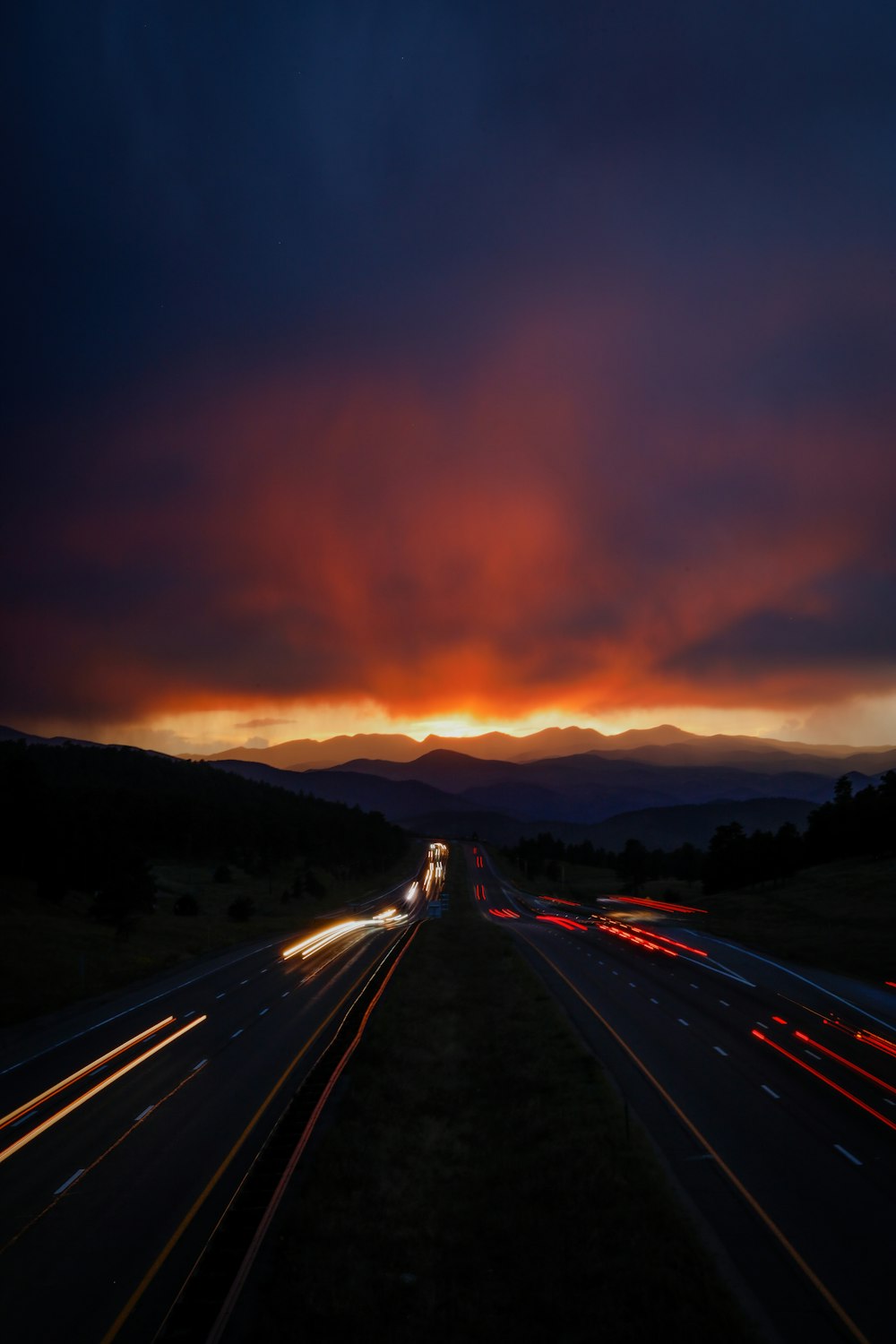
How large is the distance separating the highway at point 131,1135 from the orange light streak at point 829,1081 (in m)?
16.3

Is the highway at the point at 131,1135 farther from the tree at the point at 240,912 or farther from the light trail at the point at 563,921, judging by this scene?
the light trail at the point at 563,921

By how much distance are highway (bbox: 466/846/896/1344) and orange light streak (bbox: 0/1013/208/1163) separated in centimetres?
1533

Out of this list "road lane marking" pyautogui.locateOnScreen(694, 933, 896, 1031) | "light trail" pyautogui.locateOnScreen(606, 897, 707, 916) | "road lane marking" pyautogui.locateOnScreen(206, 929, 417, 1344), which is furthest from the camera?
"light trail" pyautogui.locateOnScreen(606, 897, 707, 916)

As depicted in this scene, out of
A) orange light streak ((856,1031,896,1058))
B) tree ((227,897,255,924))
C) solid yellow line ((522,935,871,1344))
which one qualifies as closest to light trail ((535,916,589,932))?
tree ((227,897,255,924))

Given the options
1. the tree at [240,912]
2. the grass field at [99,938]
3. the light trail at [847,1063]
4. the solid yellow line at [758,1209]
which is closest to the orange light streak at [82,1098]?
the grass field at [99,938]

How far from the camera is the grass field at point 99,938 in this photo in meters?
39.2

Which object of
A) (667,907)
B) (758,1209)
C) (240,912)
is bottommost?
(667,907)

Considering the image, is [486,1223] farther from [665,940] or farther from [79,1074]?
[665,940]

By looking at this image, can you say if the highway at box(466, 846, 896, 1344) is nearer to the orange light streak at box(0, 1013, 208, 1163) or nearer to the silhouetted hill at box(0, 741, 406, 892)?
the orange light streak at box(0, 1013, 208, 1163)

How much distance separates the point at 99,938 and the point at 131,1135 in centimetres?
3928

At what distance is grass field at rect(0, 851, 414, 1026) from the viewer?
39.2 m

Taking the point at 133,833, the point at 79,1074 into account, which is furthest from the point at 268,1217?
the point at 133,833

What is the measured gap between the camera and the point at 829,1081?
2555 centimetres

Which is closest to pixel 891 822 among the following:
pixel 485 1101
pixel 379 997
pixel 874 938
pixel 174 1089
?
pixel 874 938
